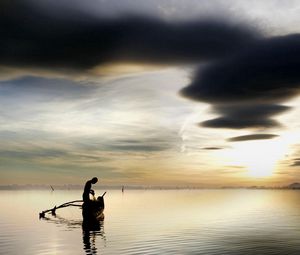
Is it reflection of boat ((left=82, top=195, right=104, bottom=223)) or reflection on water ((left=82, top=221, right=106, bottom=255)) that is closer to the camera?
reflection on water ((left=82, top=221, right=106, bottom=255))

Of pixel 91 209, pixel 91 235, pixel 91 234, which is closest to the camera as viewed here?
pixel 91 235

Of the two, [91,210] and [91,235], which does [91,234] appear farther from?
[91,210]

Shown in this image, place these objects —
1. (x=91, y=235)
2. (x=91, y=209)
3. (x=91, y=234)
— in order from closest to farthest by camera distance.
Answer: (x=91, y=235) < (x=91, y=234) < (x=91, y=209)

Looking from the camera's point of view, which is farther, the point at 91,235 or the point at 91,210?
the point at 91,210

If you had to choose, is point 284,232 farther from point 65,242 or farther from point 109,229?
point 65,242

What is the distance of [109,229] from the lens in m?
51.0

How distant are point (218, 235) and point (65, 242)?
55.4 feet

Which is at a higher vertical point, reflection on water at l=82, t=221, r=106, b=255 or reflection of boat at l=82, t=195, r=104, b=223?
reflection of boat at l=82, t=195, r=104, b=223

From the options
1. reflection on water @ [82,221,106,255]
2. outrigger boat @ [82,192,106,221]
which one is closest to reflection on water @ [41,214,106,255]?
reflection on water @ [82,221,106,255]

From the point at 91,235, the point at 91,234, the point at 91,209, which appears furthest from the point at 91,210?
the point at 91,235

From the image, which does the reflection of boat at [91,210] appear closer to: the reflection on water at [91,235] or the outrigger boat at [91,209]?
the outrigger boat at [91,209]

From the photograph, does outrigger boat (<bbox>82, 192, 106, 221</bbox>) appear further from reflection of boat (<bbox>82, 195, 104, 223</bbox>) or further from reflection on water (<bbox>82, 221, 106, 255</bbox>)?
reflection on water (<bbox>82, 221, 106, 255</bbox>)

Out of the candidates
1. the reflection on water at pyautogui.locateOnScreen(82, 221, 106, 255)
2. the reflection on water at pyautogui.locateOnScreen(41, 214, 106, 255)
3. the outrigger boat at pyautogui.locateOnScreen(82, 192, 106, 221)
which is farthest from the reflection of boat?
the reflection on water at pyautogui.locateOnScreen(82, 221, 106, 255)

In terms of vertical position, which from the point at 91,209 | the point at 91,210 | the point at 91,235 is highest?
the point at 91,209
